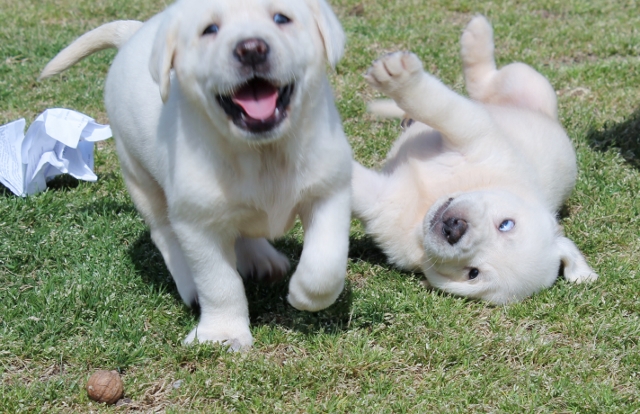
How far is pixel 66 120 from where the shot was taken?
509 centimetres

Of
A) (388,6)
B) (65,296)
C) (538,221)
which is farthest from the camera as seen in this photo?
(388,6)

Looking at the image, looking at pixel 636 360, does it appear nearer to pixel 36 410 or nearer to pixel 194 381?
pixel 194 381

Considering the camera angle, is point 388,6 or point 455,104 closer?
point 455,104

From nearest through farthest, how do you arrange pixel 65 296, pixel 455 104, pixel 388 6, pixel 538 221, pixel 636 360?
pixel 636 360 < pixel 65 296 < pixel 538 221 < pixel 455 104 < pixel 388 6

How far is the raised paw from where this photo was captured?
4.14 meters

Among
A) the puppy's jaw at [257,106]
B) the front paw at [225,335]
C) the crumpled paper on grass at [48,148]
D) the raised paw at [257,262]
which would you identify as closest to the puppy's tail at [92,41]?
the crumpled paper on grass at [48,148]

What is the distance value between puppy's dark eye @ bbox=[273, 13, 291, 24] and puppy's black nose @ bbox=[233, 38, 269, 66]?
215 mm

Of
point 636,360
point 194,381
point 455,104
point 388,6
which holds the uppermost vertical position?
point 455,104

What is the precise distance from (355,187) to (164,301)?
126 cm

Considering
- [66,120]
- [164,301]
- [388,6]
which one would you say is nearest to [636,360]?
[164,301]

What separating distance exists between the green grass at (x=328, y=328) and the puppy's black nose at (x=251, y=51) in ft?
4.24

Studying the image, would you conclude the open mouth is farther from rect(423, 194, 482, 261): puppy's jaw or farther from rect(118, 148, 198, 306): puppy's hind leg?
rect(423, 194, 482, 261): puppy's jaw

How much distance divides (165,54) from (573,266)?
2373 mm

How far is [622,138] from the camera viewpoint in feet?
18.8
